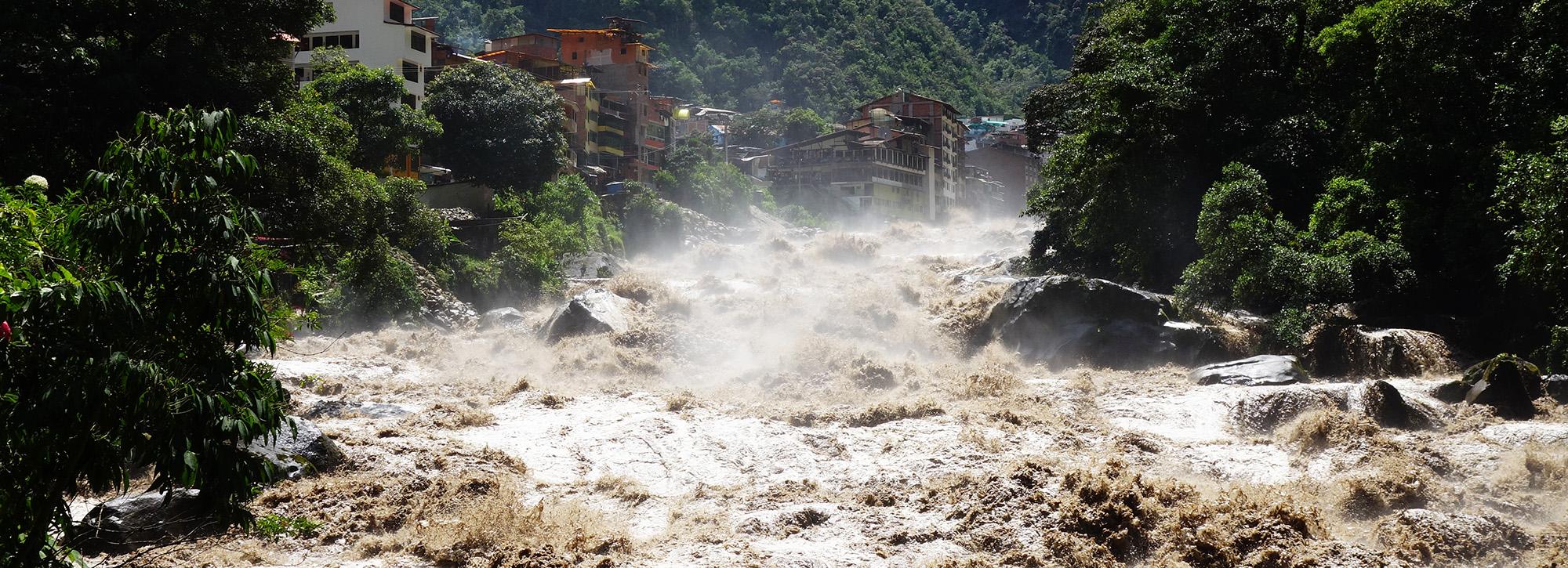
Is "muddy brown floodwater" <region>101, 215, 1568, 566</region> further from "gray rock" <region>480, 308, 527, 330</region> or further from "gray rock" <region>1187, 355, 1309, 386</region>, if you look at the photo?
"gray rock" <region>480, 308, 527, 330</region>

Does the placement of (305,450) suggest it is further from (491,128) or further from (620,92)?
(620,92)

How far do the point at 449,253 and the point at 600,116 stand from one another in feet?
82.2

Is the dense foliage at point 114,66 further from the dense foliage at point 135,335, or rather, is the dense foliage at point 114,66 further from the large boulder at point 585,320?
the dense foliage at point 135,335

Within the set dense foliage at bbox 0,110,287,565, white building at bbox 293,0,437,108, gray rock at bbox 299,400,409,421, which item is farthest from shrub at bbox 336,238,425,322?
dense foliage at bbox 0,110,287,565

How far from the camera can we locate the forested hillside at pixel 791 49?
99562mm

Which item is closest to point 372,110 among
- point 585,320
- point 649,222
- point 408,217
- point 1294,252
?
point 408,217

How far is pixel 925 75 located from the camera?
10912cm

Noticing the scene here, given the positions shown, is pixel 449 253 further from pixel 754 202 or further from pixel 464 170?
pixel 754 202

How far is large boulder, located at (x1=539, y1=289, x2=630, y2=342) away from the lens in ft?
87.9

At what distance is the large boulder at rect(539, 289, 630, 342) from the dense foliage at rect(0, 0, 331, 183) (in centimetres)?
906

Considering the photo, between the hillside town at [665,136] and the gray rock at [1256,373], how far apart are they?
3005cm

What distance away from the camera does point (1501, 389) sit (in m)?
17.1

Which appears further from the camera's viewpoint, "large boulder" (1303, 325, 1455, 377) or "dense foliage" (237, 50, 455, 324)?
"large boulder" (1303, 325, 1455, 377)

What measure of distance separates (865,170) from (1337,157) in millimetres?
47056
